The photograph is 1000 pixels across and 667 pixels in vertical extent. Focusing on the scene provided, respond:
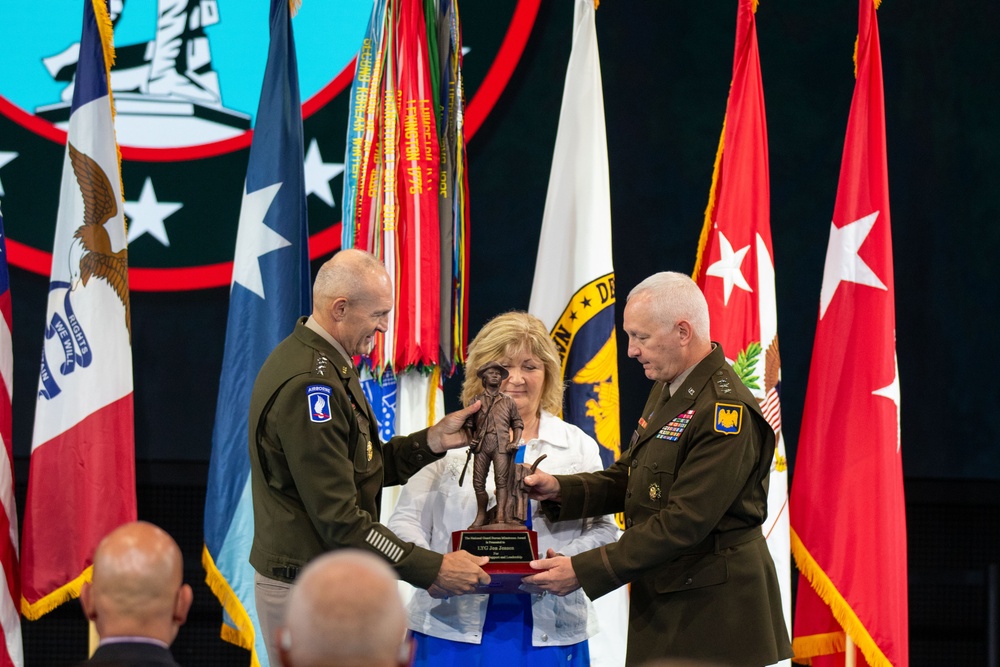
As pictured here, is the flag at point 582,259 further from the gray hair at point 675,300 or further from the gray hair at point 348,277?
the gray hair at point 348,277

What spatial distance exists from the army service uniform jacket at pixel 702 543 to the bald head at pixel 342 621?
1548 millimetres

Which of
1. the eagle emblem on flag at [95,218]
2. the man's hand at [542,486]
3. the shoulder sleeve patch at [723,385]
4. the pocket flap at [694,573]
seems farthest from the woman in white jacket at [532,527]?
the eagle emblem on flag at [95,218]

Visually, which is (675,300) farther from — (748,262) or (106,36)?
(106,36)

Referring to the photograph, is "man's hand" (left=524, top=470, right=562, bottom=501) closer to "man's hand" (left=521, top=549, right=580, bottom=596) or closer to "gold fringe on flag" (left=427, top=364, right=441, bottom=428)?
"man's hand" (left=521, top=549, right=580, bottom=596)

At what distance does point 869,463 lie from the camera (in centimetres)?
394

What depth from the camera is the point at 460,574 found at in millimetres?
2799

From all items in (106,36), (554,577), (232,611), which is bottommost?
(232,611)

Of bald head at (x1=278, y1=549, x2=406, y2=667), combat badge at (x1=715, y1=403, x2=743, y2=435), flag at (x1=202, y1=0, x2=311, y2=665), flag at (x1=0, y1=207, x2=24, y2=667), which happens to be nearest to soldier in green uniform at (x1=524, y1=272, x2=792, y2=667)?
combat badge at (x1=715, y1=403, x2=743, y2=435)

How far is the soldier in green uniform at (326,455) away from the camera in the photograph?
275cm

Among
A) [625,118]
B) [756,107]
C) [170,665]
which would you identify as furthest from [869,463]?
[170,665]

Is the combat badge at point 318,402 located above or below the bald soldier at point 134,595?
above

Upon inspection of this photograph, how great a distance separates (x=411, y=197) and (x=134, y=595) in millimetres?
2353

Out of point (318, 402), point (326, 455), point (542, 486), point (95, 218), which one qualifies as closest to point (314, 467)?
point (326, 455)

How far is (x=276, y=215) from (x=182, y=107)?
849 mm
